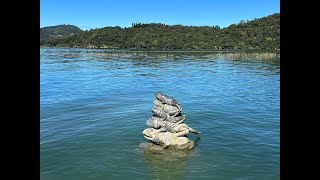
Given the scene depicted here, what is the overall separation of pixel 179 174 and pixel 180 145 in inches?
149

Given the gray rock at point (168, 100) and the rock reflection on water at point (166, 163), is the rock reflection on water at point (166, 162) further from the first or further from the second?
the gray rock at point (168, 100)

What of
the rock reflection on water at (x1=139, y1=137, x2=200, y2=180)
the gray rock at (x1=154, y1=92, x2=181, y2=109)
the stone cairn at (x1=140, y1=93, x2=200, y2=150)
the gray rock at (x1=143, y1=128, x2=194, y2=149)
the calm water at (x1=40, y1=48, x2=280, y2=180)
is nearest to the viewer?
the rock reflection on water at (x1=139, y1=137, x2=200, y2=180)

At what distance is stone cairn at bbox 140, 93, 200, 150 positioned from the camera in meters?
22.2

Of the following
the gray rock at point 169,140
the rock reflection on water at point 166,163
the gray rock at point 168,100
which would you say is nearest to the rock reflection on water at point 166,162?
the rock reflection on water at point 166,163

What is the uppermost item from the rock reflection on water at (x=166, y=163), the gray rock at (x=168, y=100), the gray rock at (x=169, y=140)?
the gray rock at (x=168, y=100)

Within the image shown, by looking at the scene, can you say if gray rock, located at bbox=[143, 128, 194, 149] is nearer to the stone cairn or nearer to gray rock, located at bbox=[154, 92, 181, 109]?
the stone cairn

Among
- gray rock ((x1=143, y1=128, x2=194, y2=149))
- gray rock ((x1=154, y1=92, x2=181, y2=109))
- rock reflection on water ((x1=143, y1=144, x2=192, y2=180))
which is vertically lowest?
rock reflection on water ((x1=143, y1=144, x2=192, y2=180))

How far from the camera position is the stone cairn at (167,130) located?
22234mm

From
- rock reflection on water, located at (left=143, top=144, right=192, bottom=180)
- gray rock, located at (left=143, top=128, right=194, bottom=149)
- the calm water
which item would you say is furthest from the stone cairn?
the calm water
